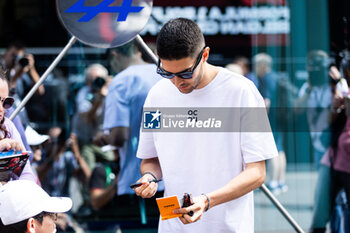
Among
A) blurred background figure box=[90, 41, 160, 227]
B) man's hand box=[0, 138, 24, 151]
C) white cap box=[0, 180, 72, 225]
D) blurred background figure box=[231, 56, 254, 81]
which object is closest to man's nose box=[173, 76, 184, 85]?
white cap box=[0, 180, 72, 225]

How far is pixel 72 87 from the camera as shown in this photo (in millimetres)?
5941

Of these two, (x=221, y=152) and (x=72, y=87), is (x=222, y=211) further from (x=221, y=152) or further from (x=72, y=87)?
(x=72, y=87)

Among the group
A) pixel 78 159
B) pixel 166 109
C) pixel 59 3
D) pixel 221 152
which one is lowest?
pixel 78 159

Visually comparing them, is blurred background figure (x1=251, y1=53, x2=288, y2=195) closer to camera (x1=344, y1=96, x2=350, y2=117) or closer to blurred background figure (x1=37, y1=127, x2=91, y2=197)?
camera (x1=344, y1=96, x2=350, y2=117)

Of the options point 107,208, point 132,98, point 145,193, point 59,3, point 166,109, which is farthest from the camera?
point 107,208

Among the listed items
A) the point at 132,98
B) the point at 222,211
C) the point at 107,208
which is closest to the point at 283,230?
the point at 107,208

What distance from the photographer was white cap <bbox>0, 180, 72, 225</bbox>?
8.52 feet

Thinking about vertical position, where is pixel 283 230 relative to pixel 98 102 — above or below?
below

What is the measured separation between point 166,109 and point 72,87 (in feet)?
10.1

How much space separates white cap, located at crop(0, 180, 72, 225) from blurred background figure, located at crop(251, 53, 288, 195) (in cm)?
269

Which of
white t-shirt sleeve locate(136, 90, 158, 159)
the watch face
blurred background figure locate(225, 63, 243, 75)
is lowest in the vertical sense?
white t-shirt sleeve locate(136, 90, 158, 159)

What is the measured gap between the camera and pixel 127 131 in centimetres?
468

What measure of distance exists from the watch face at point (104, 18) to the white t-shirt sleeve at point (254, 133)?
114 cm

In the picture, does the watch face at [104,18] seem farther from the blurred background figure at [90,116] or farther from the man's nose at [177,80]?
the blurred background figure at [90,116]
